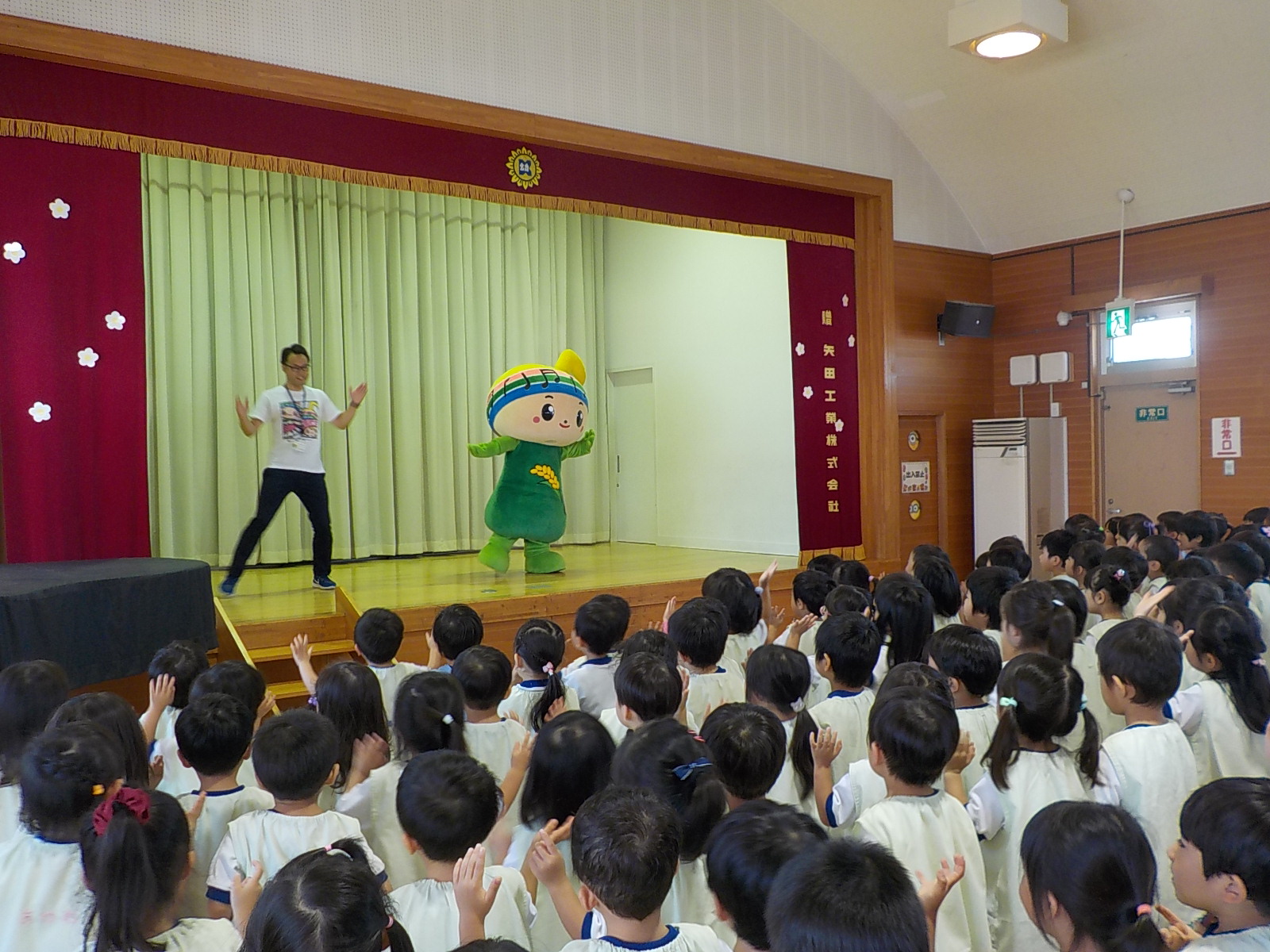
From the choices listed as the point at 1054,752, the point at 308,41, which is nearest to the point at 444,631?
the point at 1054,752

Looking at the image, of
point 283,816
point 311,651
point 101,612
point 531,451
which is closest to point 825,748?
point 283,816

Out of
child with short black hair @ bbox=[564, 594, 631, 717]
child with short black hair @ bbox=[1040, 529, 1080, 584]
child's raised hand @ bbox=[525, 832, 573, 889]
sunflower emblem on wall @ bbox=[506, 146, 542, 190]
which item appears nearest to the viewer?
child's raised hand @ bbox=[525, 832, 573, 889]

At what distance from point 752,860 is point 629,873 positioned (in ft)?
0.55

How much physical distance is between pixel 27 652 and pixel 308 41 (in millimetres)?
3172

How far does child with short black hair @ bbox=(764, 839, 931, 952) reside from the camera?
3.65 feet

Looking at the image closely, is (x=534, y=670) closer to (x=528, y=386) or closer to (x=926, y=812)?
(x=926, y=812)

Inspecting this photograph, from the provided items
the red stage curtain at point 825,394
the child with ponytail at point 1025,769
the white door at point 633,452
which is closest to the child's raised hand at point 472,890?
the child with ponytail at point 1025,769

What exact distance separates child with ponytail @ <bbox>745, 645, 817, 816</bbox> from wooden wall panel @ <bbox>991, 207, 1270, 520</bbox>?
583 cm

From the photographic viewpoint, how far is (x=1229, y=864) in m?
1.42

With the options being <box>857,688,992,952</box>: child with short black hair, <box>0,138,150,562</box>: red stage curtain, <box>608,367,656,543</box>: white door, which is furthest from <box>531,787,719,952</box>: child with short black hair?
<box>608,367,656,543</box>: white door

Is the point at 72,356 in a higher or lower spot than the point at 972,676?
higher

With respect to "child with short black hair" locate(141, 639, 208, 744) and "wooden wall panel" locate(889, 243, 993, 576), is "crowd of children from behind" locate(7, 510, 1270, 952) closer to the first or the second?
"child with short black hair" locate(141, 639, 208, 744)

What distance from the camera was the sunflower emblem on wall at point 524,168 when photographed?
583 cm

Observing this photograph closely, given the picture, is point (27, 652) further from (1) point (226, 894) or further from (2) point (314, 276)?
(2) point (314, 276)
